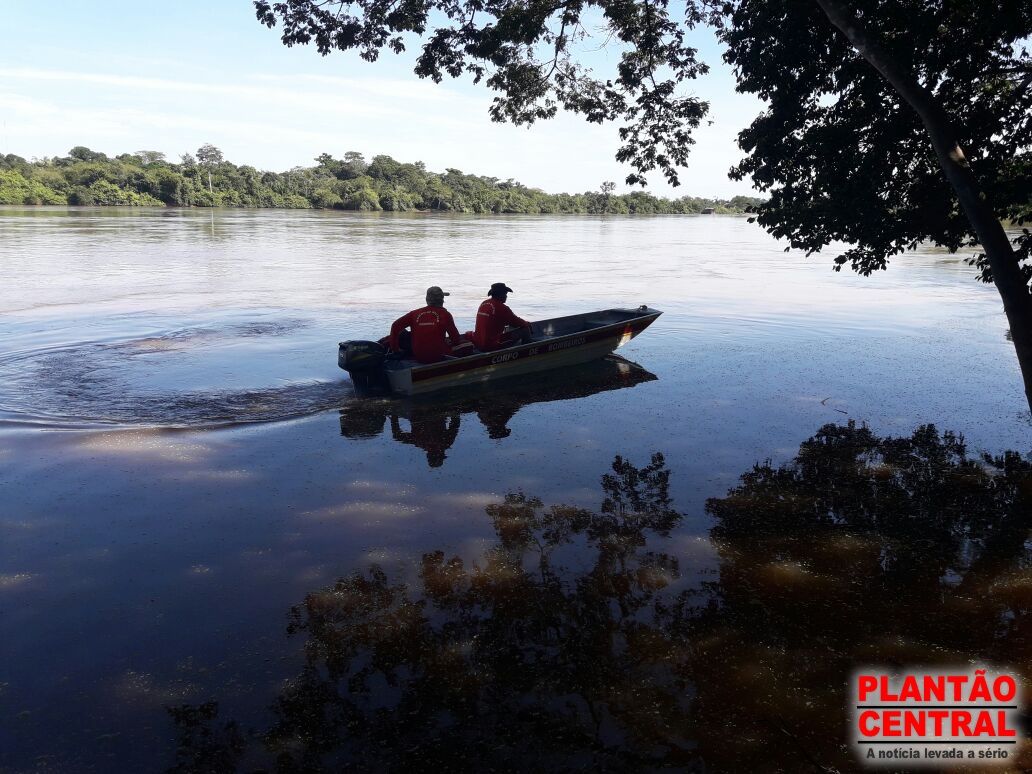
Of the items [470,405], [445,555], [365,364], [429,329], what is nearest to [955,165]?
[445,555]

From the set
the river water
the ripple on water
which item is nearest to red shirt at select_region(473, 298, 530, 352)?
the river water

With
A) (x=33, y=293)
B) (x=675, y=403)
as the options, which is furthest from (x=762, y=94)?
(x=33, y=293)

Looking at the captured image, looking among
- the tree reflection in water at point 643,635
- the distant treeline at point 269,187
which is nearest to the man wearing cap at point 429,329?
the tree reflection in water at point 643,635

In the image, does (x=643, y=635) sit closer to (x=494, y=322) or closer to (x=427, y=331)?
(x=427, y=331)

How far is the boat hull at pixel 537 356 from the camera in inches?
400

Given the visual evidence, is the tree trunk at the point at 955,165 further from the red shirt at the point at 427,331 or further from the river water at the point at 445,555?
the red shirt at the point at 427,331

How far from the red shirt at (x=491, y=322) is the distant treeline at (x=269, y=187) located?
57517 mm

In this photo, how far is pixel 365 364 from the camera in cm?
980

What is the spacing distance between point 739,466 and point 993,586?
269 centimetres

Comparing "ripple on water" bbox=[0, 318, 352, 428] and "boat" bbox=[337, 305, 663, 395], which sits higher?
"boat" bbox=[337, 305, 663, 395]

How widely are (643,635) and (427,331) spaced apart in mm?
6442

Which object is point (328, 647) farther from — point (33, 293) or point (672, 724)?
point (33, 293)

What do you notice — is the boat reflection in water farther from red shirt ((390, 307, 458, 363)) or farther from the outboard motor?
red shirt ((390, 307, 458, 363))

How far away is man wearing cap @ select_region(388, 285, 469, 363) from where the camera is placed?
10125 mm
